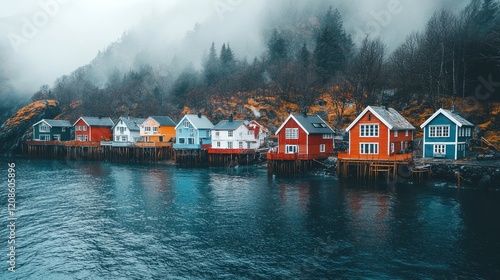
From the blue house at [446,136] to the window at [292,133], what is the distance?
17.7m

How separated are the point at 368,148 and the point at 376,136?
1.95 m

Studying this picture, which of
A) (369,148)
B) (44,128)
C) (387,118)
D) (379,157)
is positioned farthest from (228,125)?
(44,128)

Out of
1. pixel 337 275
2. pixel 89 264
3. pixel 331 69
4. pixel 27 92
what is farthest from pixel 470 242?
pixel 27 92

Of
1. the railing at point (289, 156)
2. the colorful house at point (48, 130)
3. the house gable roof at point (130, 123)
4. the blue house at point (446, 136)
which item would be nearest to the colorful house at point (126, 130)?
the house gable roof at point (130, 123)

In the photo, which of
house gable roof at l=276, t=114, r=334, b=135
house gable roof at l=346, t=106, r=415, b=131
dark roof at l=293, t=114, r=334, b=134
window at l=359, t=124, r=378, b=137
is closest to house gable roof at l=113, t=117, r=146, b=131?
house gable roof at l=276, t=114, r=334, b=135

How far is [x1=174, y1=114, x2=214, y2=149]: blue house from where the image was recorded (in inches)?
3009

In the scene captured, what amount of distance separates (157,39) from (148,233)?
172 m

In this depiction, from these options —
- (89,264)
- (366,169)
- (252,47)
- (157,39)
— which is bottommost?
(89,264)

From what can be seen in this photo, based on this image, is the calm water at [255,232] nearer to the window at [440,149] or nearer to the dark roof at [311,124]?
the window at [440,149]

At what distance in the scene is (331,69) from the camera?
342 ft

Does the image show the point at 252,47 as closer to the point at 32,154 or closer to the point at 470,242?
the point at 32,154

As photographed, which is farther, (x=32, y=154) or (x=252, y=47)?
(x=252, y=47)

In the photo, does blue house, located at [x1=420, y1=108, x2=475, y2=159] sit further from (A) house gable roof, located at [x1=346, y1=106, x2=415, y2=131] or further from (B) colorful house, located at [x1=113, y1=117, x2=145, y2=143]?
(B) colorful house, located at [x1=113, y1=117, x2=145, y2=143]

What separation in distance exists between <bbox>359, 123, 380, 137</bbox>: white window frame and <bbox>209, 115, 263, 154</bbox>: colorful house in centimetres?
2416
